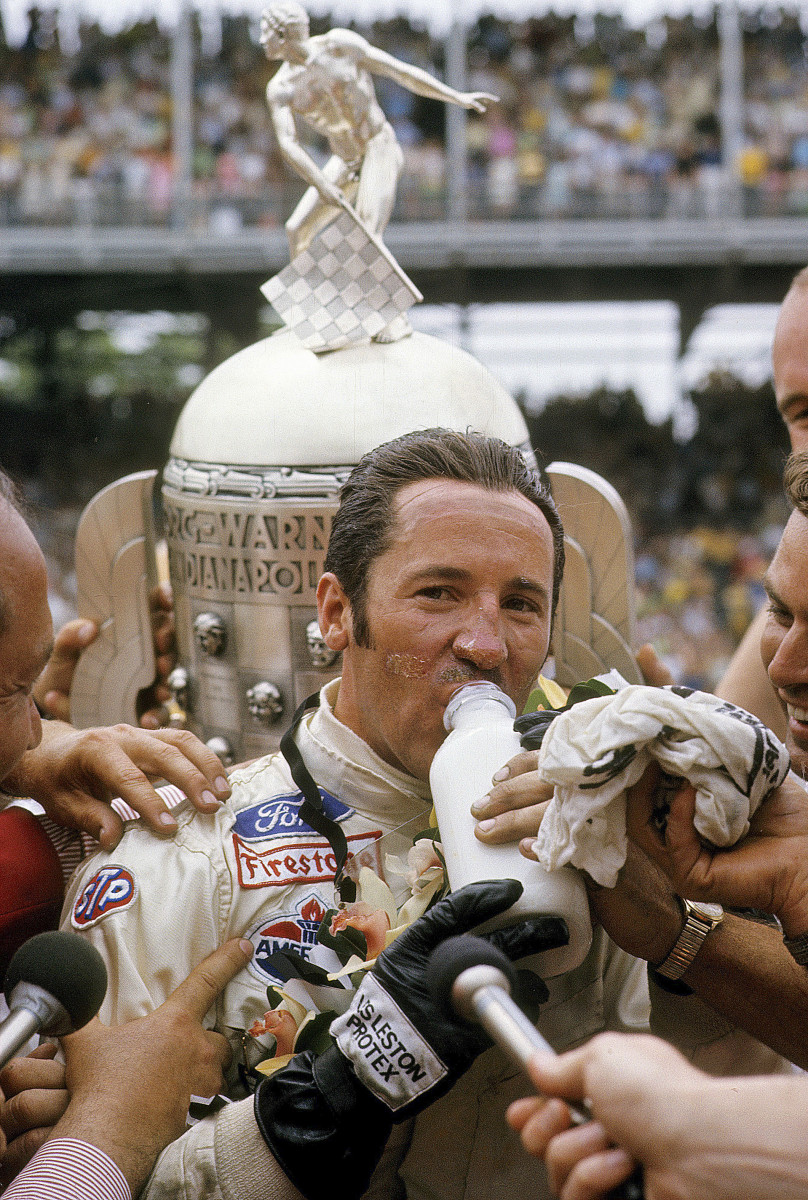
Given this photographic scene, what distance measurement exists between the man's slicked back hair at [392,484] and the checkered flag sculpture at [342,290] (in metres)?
0.65

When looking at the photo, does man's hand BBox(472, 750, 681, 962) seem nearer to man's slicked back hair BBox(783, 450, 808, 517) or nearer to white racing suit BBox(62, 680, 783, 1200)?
white racing suit BBox(62, 680, 783, 1200)

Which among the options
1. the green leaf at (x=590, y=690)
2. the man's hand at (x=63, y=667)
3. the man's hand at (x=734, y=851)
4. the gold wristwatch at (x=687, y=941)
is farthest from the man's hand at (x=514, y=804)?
the man's hand at (x=63, y=667)

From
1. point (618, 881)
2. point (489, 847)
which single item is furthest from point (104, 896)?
point (618, 881)

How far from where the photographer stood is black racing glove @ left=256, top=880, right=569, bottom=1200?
1.62 m

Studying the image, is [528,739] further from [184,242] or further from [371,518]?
[184,242]

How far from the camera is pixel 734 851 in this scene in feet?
5.45

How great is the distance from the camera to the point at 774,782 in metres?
1.60

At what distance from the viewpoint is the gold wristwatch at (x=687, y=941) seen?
73.6 inches

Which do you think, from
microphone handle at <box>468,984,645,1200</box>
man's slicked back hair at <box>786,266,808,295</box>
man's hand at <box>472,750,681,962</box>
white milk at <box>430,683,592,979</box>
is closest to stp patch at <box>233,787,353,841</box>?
white milk at <box>430,683,592,979</box>

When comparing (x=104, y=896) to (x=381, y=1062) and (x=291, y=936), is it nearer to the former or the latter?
(x=291, y=936)

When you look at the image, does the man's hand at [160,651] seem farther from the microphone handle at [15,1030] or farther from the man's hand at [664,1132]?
the man's hand at [664,1132]

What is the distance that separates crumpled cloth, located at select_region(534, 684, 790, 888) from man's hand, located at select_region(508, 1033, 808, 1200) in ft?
1.16

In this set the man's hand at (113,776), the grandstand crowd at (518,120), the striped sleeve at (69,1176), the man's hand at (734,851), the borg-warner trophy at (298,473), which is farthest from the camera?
the grandstand crowd at (518,120)

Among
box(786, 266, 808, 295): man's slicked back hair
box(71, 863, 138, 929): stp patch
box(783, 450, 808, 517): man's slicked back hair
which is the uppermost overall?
box(786, 266, 808, 295): man's slicked back hair
